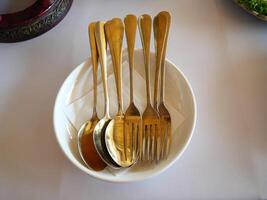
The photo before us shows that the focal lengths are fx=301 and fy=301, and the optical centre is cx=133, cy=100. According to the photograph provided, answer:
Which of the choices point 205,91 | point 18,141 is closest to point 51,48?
point 18,141

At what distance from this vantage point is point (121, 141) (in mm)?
494

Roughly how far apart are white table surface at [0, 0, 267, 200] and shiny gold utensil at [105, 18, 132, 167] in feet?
0.19

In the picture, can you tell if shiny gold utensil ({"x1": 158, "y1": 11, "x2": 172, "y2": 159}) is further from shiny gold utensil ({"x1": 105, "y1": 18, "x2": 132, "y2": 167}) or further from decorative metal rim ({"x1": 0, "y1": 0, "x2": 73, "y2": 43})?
decorative metal rim ({"x1": 0, "y1": 0, "x2": 73, "y2": 43})

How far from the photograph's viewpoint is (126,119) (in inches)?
20.2

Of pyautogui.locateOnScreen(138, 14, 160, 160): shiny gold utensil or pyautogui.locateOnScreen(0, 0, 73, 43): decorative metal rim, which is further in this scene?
pyautogui.locateOnScreen(0, 0, 73, 43): decorative metal rim

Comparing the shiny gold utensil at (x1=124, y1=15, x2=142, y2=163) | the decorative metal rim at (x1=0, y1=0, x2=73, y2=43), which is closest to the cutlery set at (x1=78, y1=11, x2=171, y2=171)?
the shiny gold utensil at (x1=124, y1=15, x2=142, y2=163)

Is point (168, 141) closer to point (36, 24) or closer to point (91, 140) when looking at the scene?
point (91, 140)

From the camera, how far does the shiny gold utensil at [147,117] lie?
483 mm

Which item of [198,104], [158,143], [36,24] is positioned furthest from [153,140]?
[36,24]

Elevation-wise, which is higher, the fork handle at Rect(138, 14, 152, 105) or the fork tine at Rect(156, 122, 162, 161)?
the fork handle at Rect(138, 14, 152, 105)

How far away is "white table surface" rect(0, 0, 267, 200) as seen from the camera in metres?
0.50

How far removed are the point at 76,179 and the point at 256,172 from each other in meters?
0.30

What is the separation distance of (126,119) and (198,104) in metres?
0.14

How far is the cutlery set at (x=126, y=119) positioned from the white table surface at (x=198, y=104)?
0.05 meters
